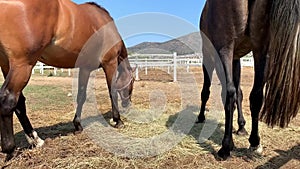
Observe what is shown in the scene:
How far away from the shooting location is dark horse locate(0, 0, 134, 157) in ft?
10.3

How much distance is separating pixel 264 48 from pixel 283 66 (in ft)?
1.82

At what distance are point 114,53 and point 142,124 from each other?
1.28 m

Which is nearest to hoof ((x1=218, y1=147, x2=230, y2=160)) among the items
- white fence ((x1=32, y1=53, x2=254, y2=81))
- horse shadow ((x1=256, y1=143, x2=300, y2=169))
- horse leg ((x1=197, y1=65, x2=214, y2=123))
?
horse shadow ((x1=256, y1=143, x2=300, y2=169))

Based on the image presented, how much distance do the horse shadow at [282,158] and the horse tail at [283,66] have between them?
0.51m

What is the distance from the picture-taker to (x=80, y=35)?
4.28 m

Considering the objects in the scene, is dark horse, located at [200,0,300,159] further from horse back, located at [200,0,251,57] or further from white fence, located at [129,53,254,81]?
white fence, located at [129,53,254,81]

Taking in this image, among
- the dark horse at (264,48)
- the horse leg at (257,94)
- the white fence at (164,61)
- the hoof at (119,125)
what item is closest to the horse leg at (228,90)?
the dark horse at (264,48)

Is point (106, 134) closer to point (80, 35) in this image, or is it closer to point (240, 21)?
point (80, 35)

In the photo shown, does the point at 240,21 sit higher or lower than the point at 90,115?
higher

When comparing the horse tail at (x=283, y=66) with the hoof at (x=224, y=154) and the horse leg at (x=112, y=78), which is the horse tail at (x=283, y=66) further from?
the horse leg at (x=112, y=78)

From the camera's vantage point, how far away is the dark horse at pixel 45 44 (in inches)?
123

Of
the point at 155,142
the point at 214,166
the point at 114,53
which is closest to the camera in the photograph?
the point at 214,166

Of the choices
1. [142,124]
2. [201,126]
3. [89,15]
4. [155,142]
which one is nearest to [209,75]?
[201,126]

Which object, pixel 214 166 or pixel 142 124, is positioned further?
pixel 142 124
